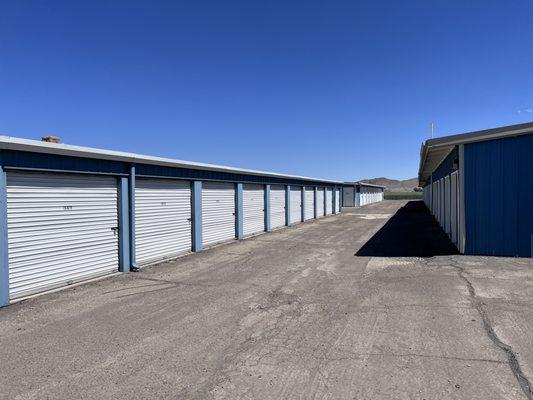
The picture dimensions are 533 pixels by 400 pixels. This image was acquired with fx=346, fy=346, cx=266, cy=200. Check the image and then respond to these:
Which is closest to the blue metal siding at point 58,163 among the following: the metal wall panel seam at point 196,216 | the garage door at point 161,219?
the garage door at point 161,219

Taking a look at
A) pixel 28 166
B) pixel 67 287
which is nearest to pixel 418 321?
pixel 67 287

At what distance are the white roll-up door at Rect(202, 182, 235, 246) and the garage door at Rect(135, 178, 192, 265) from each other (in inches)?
38.4

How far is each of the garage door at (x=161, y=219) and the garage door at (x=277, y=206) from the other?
7572mm

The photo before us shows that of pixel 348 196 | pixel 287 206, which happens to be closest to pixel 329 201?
pixel 287 206

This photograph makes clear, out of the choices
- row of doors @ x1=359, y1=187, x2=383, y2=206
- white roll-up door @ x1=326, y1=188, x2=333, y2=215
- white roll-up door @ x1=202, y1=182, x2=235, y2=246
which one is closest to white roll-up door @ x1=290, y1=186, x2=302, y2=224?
white roll-up door @ x1=326, y1=188, x2=333, y2=215

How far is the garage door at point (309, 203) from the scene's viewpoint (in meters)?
24.5

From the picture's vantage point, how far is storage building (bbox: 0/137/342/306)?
6.40 m

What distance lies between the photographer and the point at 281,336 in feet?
14.8

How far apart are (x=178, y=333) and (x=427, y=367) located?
10.1 feet

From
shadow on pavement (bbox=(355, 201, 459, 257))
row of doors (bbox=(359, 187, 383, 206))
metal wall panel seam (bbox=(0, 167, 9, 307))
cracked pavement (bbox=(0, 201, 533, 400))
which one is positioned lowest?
cracked pavement (bbox=(0, 201, 533, 400))

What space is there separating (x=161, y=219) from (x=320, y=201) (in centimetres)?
1928

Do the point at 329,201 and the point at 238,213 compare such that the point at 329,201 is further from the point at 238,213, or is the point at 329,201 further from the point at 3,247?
the point at 3,247

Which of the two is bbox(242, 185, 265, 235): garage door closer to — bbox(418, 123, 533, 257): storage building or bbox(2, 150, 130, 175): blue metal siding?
bbox(2, 150, 130, 175): blue metal siding

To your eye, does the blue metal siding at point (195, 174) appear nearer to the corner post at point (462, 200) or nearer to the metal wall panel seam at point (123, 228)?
the metal wall panel seam at point (123, 228)
